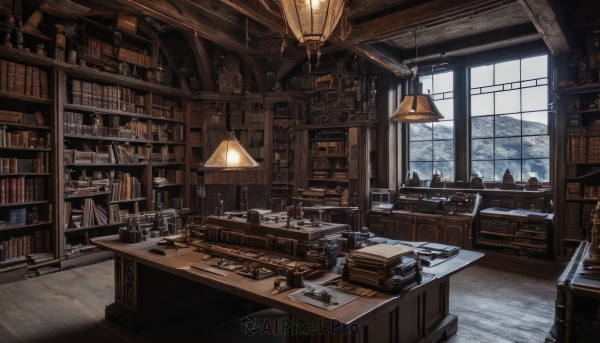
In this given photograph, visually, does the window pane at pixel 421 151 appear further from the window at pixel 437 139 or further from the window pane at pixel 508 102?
the window pane at pixel 508 102

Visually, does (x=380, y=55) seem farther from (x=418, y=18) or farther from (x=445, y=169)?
(x=445, y=169)

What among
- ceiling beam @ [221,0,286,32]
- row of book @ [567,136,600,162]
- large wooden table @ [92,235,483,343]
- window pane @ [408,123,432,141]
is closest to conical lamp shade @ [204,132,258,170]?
large wooden table @ [92,235,483,343]

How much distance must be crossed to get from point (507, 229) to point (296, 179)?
11.6ft

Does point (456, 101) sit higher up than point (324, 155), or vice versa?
point (456, 101)

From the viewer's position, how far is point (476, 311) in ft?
12.1

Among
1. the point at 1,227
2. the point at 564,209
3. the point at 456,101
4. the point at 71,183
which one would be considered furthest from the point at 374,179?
the point at 1,227

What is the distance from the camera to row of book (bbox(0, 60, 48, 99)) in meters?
4.65

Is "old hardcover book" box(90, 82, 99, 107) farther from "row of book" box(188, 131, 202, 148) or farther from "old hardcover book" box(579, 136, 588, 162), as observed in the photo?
"old hardcover book" box(579, 136, 588, 162)

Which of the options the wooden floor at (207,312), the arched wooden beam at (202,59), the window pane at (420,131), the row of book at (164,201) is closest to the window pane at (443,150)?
the window pane at (420,131)

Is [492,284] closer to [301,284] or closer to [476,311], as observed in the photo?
[476,311]

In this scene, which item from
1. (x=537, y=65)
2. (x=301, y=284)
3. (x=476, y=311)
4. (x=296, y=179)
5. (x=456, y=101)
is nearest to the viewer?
(x=301, y=284)

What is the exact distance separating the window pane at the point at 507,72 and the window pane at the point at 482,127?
0.63 meters

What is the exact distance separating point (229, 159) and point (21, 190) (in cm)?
337

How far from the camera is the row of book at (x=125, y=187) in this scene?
19.6 feet
